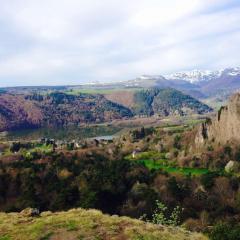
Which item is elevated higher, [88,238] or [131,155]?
[88,238]

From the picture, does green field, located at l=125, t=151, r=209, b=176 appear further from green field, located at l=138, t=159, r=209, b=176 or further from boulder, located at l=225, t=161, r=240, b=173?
boulder, located at l=225, t=161, r=240, b=173

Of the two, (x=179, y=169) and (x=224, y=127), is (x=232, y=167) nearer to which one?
(x=179, y=169)

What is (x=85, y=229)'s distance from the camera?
37250mm

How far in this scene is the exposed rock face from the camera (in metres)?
172

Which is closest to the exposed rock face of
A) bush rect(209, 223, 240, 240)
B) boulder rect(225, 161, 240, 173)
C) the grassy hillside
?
boulder rect(225, 161, 240, 173)

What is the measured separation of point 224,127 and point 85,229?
482 ft

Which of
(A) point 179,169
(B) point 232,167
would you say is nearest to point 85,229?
(B) point 232,167

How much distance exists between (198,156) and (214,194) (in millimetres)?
50907

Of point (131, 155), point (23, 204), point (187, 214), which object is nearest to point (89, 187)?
point (23, 204)

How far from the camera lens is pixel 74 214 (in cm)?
4172

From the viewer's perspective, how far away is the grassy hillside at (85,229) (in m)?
36.1

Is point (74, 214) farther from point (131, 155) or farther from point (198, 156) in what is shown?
point (131, 155)

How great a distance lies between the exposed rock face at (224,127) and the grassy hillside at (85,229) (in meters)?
135

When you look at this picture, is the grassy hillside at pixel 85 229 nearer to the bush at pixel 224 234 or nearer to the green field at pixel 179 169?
the bush at pixel 224 234
